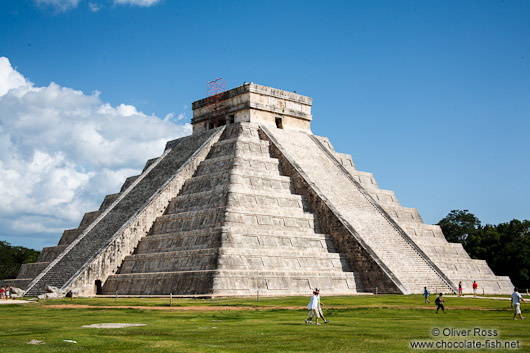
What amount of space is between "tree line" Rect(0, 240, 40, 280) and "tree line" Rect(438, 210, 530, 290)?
39.6 m

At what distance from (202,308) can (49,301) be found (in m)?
8.77

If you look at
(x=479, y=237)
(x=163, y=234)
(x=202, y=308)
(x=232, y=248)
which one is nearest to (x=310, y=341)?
(x=202, y=308)

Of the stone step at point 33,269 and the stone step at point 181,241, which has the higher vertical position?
the stone step at point 181,241

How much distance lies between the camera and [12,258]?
6338 centimetres

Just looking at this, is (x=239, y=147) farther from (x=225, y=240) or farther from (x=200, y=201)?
(x=225, y=240)

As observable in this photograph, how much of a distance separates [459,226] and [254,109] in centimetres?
3076

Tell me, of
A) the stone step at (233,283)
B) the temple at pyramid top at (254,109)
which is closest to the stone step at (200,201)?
the stone step at (233,283)

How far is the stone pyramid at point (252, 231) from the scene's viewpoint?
2855cm

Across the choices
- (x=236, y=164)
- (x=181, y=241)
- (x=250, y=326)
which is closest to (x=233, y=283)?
(x=181, y=241)

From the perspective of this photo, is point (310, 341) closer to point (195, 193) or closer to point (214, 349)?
point (214, 349)

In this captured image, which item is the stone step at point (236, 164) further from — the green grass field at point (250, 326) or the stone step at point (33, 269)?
the green grass field at point (250, 326)

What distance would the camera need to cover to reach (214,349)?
39.8 ft

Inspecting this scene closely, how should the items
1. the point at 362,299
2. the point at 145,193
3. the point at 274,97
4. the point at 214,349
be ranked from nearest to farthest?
the point at 214,349 < the point at 362,299 < the point at 145,193 < the point at 274,97

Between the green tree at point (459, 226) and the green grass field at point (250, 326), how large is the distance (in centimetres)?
3685
